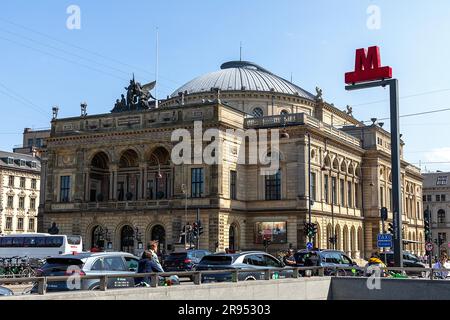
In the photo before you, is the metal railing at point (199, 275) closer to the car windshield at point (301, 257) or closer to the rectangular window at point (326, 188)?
the car windshield at point (301, 257)

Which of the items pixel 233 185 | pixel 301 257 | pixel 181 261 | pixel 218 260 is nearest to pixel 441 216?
pixel 233 185

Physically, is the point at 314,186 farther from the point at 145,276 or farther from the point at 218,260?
the point at 145,276

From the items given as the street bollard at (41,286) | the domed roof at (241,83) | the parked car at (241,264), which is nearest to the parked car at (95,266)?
the street bollard at (41,286)

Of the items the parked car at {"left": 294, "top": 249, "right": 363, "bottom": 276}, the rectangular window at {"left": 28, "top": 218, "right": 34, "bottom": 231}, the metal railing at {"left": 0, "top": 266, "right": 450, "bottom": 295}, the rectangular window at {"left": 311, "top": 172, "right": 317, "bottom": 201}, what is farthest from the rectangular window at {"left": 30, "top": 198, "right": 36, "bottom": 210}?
the metal railing at {"left": 0, "top": 266, "right": 450, "bottom": 295}

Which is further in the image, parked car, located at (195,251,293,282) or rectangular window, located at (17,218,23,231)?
rectangular window, located at (17,218,23,231)

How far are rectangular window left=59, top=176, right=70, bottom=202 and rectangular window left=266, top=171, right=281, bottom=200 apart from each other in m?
21.5

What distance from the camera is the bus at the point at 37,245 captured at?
4766 centimetres

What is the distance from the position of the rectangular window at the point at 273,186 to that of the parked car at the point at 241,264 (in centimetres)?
3675

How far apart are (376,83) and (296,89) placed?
170 ft

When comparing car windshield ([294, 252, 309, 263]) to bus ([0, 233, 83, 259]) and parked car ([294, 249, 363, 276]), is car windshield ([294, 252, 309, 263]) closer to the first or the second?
parked car ([294, 249, 363, 276])

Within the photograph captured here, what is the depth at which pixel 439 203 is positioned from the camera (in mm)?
124500

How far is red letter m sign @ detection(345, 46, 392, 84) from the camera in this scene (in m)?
29.3

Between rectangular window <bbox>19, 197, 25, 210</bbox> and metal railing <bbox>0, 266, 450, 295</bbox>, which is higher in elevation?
rectangular window <bbox>19, 197, 25, 210</bbox>

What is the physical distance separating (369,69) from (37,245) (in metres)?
30.2
